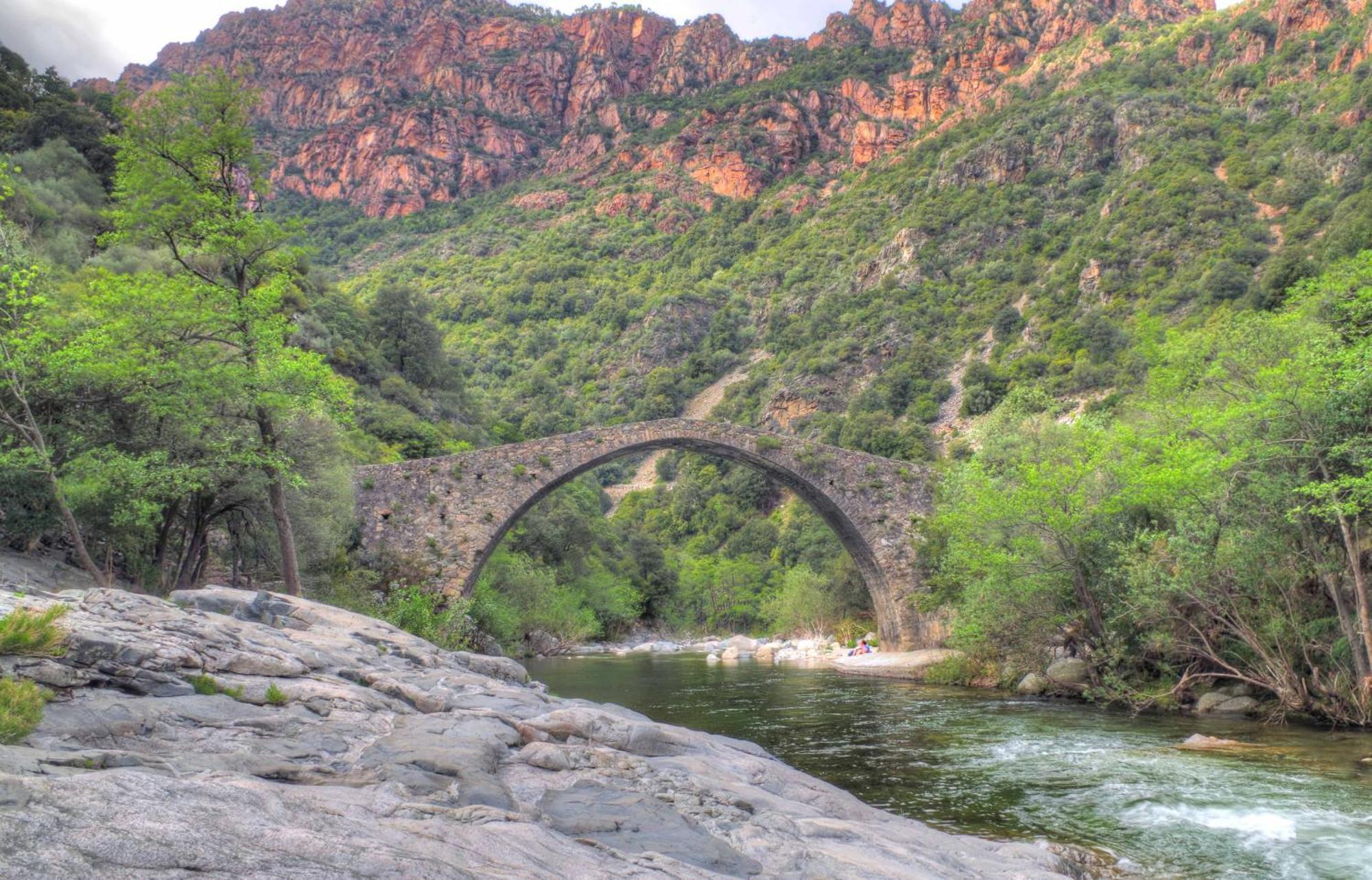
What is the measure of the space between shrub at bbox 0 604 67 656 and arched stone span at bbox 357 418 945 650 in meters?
18.3

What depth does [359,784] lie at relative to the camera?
4.09 m

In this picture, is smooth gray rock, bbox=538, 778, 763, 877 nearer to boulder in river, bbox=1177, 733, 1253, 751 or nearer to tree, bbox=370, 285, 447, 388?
boulder in river, bbox=1177, 733, 1253, 751

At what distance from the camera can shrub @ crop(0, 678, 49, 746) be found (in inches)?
137

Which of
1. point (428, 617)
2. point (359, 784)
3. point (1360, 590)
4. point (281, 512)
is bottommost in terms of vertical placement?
point (359, 784)

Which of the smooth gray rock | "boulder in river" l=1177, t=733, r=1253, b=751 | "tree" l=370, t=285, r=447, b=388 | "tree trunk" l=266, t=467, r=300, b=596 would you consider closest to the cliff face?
"tree" l=370, t=285, r=447, b=388

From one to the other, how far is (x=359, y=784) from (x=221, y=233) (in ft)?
35.3

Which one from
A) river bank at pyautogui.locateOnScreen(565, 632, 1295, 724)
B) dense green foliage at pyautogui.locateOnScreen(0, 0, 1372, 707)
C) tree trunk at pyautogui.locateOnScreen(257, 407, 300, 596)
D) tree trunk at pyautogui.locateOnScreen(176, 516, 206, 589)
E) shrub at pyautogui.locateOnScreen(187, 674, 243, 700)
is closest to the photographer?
shrub at pyautogui.locateOnScreen(187, 674, 243, 700)

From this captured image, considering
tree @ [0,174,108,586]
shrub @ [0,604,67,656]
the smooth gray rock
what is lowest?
the smooth gray rock

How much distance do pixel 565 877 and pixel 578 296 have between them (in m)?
80.2

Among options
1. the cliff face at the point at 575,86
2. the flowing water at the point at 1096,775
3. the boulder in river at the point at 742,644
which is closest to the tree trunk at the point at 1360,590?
the flowing water at the point at 1096,775

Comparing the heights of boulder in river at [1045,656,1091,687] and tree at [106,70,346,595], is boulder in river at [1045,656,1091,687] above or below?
below

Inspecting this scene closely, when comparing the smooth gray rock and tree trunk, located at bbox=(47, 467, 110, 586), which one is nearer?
the smooth gray rock

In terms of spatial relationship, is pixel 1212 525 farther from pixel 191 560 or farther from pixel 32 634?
pixel 191 560

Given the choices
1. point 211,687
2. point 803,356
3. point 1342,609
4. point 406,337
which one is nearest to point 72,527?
point 211,687
